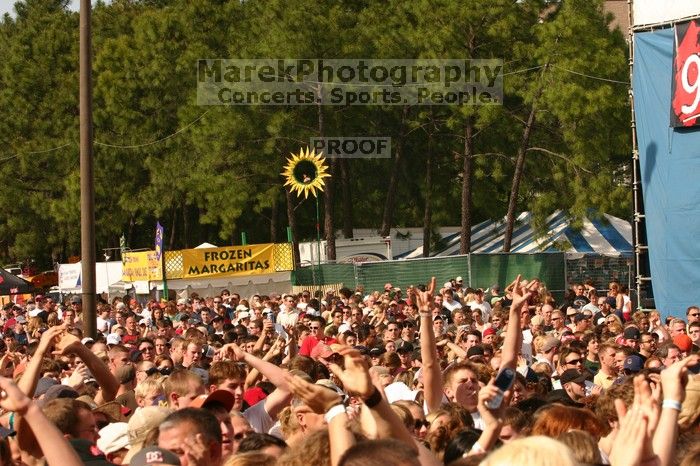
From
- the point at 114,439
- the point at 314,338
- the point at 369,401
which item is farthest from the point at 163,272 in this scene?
the point at 369,401

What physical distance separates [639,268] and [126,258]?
15603mm

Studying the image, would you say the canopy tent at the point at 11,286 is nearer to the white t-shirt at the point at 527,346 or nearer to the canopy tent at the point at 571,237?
the canopy tent at the point at 571,237

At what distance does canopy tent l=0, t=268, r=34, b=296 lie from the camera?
1177 inches

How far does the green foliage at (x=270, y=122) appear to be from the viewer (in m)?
36.8

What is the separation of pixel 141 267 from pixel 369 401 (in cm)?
3062

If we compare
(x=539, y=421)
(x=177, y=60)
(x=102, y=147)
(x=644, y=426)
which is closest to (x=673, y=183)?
(x=539, y=421)

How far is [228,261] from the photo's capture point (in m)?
36.1

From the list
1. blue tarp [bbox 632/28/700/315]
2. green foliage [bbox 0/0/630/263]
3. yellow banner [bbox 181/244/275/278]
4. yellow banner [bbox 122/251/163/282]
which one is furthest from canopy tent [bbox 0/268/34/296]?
blue tarp [bbox 632/28/700/315]

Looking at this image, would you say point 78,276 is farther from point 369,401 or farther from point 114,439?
point 369,401

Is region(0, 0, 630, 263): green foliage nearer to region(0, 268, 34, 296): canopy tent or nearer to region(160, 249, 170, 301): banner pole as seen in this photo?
region(160, 249, 170, 301): banner pole

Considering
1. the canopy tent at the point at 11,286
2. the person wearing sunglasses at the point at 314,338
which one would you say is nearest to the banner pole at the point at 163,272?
the canopy tent at the point at 11,286

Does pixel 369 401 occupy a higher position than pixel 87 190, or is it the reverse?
pixel 87 190

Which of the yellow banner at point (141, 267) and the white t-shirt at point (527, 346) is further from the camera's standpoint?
the yellow banner at point (141, 267)

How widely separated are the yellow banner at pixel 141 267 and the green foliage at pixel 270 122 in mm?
6712
